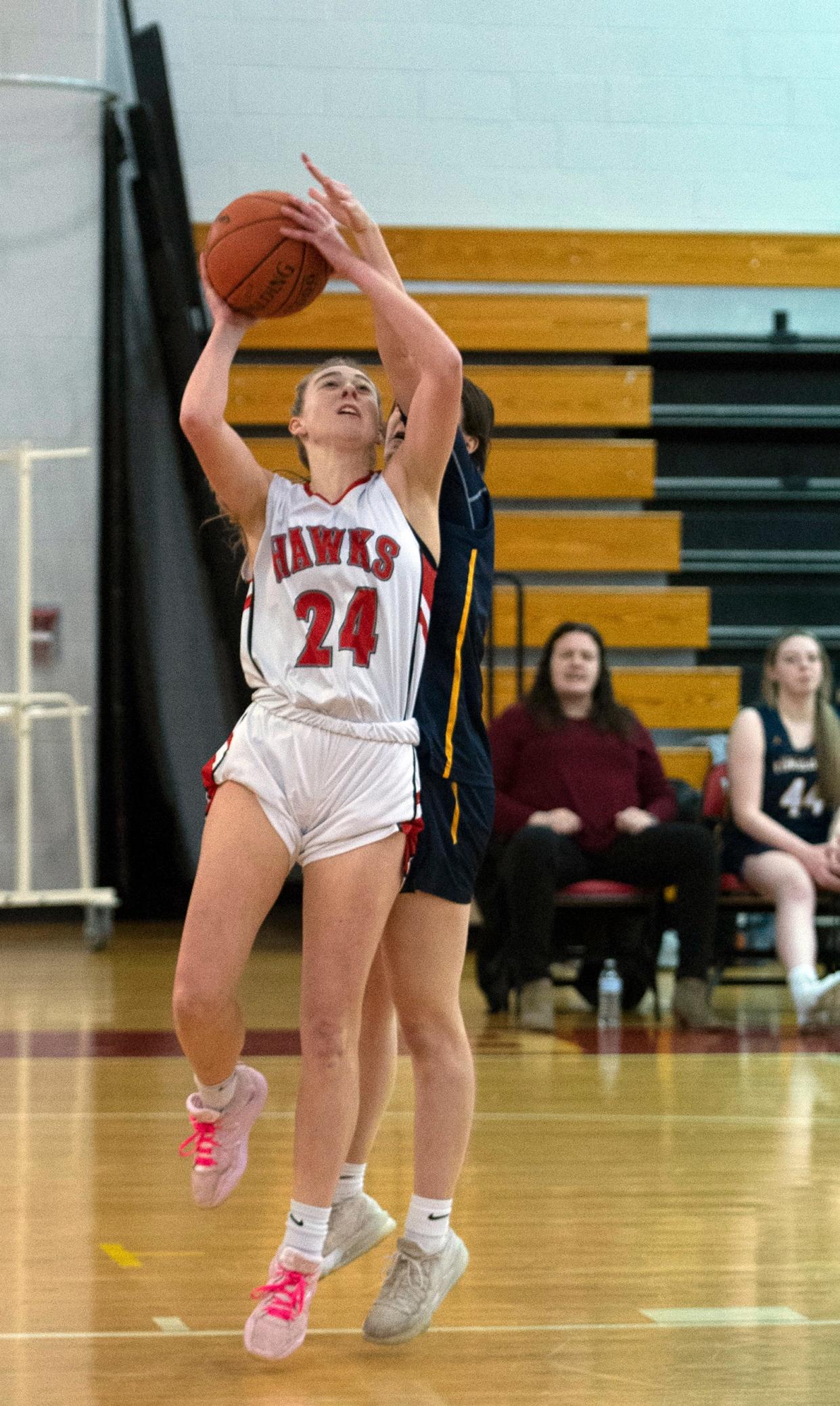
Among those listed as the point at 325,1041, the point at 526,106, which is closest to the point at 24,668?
the point at 526,106

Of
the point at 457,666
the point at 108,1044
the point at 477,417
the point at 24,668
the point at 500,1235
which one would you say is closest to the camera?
the point at 457,666

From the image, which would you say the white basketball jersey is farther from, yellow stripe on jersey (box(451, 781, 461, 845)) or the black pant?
the black pant

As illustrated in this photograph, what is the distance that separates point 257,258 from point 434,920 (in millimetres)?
918

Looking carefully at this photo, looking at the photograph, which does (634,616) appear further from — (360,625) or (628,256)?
(360,625)

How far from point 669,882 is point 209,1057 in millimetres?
3068

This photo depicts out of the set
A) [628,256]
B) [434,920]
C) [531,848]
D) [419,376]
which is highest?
[628,256]

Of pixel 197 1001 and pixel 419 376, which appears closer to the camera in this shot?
pixel 197 1001

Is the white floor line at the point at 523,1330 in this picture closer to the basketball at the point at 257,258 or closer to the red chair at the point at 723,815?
the basketball at the point at 257,258

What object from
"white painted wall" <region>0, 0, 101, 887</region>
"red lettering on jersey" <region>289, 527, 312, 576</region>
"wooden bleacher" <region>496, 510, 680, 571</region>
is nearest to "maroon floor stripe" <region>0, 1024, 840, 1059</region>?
"red lettering on jersey" <region>289, 527, 312, 576</region>

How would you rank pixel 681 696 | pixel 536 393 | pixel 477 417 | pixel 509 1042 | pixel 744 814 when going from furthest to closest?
pixel 536 393, pixel 681 696, pixel 744 814, pixel 509 1042, pixel 477 417

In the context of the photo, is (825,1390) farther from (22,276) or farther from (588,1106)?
(22,276)

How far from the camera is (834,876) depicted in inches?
210

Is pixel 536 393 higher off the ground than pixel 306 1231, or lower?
higher

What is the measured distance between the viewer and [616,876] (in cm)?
528
